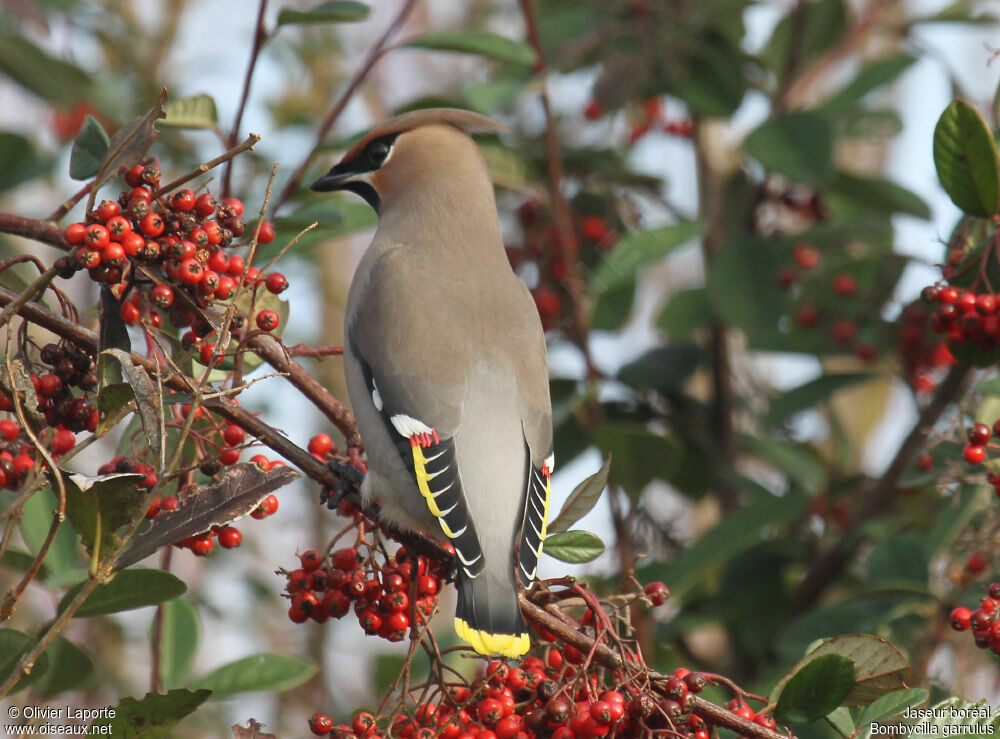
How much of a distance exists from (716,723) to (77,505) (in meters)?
0.96

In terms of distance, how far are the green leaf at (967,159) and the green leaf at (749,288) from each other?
3.17 feet

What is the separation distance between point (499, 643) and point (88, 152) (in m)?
1.07

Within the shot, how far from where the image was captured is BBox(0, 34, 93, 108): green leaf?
3172mm

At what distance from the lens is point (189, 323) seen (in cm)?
179

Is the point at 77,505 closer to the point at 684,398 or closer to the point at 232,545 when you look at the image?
the point at 232,545

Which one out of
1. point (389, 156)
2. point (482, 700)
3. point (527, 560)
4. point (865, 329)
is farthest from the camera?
point (865, 329)

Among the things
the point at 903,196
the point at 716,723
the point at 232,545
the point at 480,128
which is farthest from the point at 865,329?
the point at 232,545

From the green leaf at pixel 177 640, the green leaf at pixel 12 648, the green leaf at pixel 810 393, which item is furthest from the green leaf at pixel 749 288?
the green leaf at pixel 12 648

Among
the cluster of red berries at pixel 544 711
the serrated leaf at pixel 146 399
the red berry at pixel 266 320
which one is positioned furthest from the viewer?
the red berry at pixel 266 320

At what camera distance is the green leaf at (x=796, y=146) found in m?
3.12

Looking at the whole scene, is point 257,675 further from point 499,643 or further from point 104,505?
point 104,505

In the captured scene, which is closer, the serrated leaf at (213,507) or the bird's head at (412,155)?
the serrated leaf at (213,507)

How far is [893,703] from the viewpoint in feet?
5.98

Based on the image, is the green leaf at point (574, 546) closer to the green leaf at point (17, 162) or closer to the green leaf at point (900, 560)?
the green leaf at point (900, 560)
